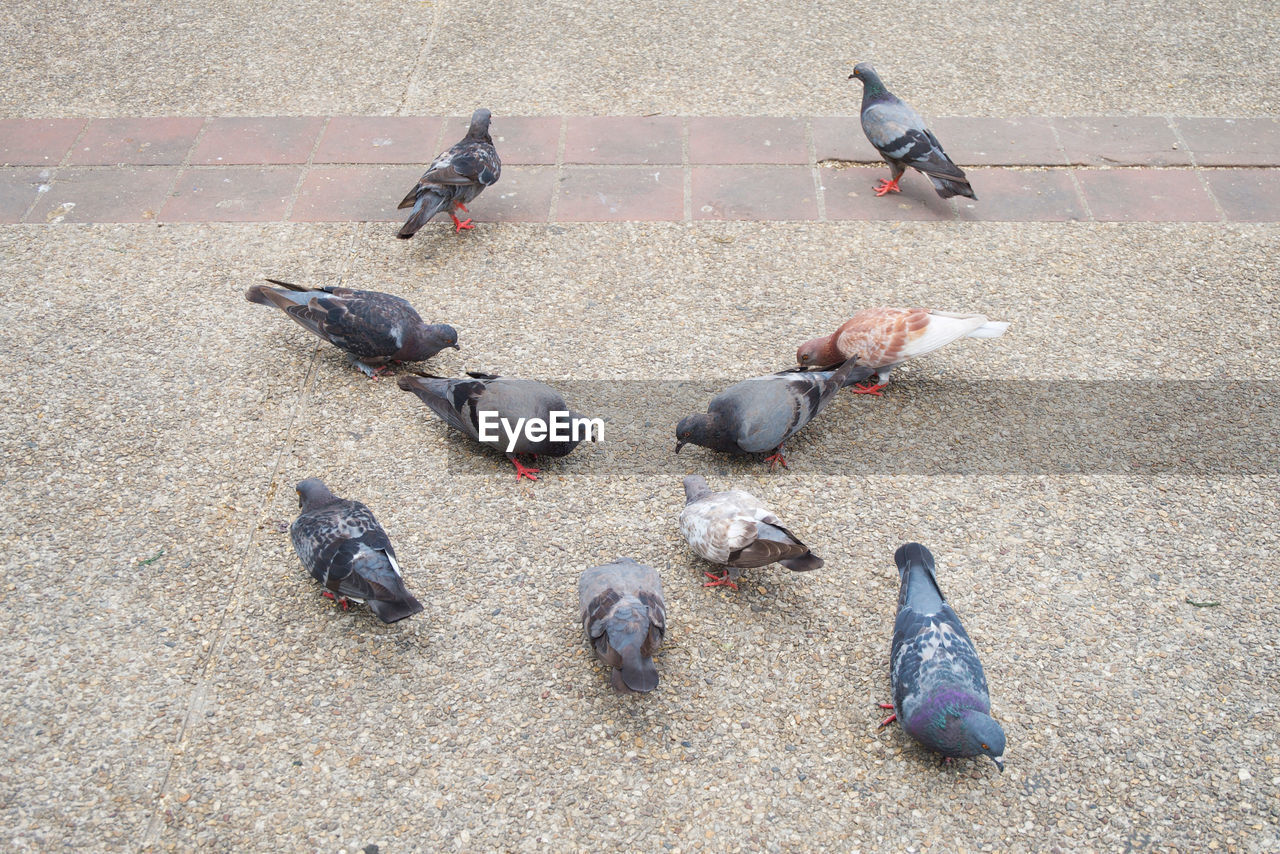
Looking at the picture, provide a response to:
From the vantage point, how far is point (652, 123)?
21.4ft

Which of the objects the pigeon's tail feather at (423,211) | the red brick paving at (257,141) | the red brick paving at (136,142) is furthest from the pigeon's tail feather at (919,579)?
the red brick paving at (136,142)

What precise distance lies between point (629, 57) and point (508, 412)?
4269mm

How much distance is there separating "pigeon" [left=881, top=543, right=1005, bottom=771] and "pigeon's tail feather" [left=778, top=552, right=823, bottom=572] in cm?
35

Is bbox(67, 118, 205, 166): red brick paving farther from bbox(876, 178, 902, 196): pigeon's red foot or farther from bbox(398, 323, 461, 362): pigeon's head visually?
bbox(876, 178, 902, 196): pigeon's red foot

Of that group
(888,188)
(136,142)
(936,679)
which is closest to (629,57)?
(888,188)

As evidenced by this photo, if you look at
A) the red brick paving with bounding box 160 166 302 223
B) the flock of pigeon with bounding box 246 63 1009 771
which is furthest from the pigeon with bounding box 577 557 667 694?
the red brick paving with bounding box 160 166 302 223

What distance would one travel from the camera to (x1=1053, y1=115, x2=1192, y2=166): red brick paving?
6152 mm

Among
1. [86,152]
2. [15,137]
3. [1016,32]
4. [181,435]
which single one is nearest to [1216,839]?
[181,435]

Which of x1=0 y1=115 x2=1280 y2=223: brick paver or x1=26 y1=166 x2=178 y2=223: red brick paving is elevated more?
x1=0 y1=115 x2=1280 y2=223: brick paver

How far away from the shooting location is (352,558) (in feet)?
11.4

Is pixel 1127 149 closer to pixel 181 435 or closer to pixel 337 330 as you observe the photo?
pixel 337 330

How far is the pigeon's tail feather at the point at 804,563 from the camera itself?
11.7 ft

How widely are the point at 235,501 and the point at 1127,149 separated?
235 inches

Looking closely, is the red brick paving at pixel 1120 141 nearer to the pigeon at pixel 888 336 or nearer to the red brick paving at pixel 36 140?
the pigeon at pixel 888 336
